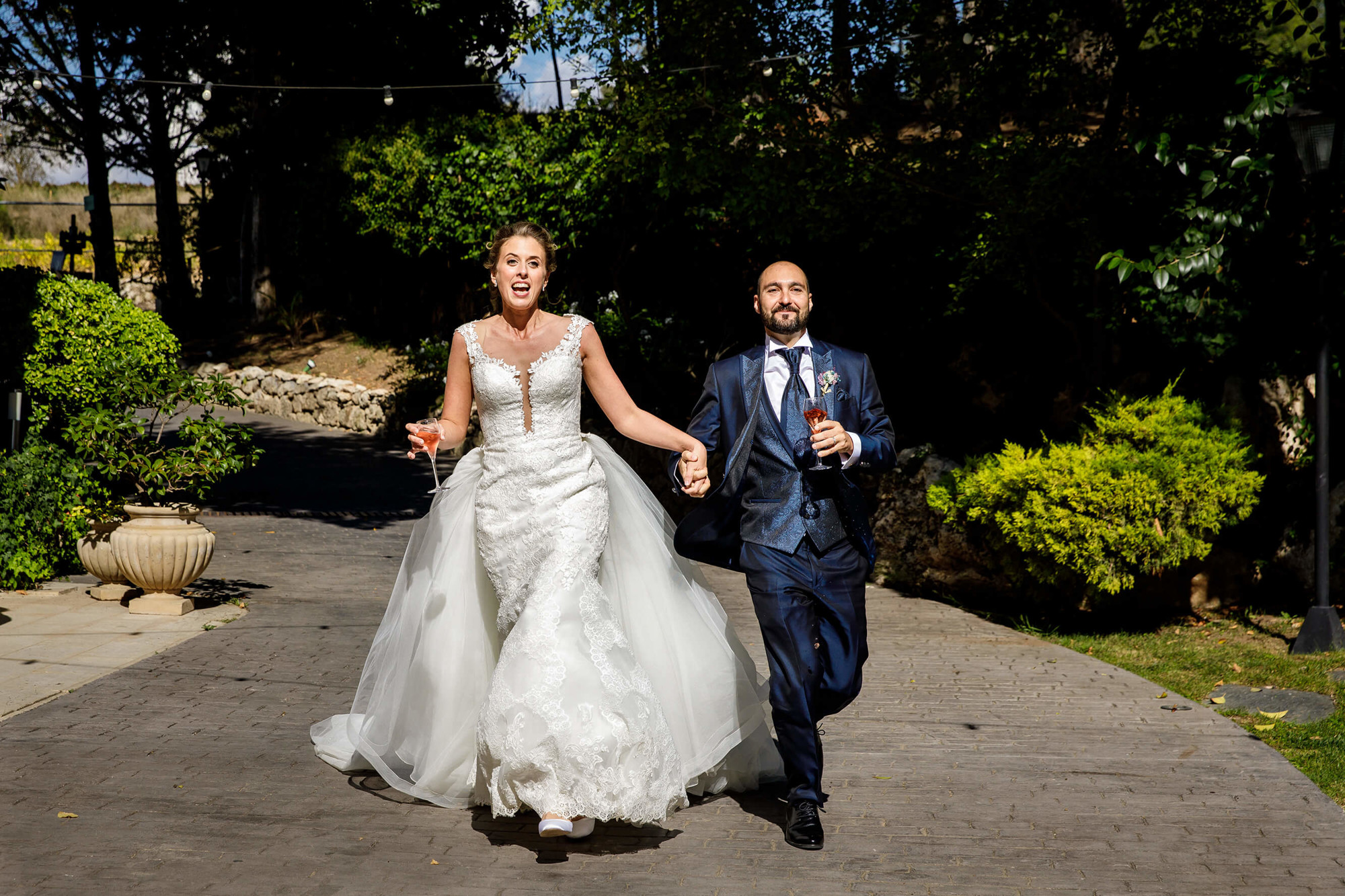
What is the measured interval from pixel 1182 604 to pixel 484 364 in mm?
6462

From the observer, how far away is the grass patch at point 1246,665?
5500 mm

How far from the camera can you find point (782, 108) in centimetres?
1048

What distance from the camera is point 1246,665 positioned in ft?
23.9

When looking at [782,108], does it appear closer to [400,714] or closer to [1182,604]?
[1182,604]

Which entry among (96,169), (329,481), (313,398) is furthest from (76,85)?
(329,481)

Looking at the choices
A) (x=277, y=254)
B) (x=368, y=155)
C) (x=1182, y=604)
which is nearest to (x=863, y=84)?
(x=1182, y=604)

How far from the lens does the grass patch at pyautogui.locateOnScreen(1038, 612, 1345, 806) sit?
18.0 feet

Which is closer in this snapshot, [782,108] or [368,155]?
[782,108]

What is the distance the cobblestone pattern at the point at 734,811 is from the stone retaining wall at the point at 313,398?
48.1 feet

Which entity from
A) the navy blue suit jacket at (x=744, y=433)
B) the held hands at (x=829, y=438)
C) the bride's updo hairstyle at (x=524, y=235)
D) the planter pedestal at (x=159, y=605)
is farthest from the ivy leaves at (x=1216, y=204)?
the planter pedestal at (x=159, y=605)

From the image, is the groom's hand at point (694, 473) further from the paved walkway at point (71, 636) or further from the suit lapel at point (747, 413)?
the paved walkway at point (71, 636)

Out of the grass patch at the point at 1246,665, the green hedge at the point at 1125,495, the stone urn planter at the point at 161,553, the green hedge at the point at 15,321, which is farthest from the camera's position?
the green hedge at the point at 15,321

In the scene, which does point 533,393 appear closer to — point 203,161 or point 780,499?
point 780,499

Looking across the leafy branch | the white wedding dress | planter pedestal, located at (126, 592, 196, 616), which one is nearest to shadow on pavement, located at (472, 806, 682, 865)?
the white wedding dress
